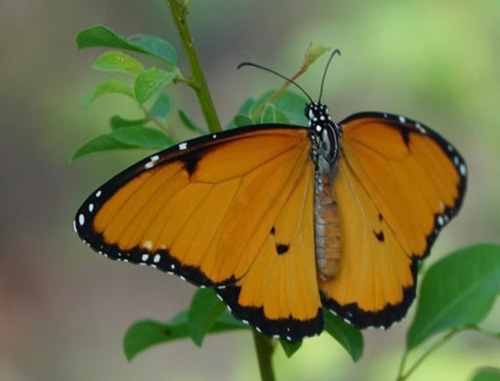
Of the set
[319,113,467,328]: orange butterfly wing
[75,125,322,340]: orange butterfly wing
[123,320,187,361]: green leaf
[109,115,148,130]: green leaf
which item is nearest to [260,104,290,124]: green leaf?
[75,125,322,340]: orange butterfly wing

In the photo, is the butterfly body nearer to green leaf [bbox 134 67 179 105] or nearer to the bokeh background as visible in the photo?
green leaf [bbox 134 67 179 105]

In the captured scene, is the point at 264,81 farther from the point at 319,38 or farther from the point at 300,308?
the point at 300,308

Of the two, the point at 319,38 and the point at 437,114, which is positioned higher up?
the point at 319,38

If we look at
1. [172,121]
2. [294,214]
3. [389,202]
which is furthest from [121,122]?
[172,121]

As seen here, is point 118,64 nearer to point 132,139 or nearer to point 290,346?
point 132,139

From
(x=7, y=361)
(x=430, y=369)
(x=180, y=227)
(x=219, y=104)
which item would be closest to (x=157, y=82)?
(x=180, y=227)
